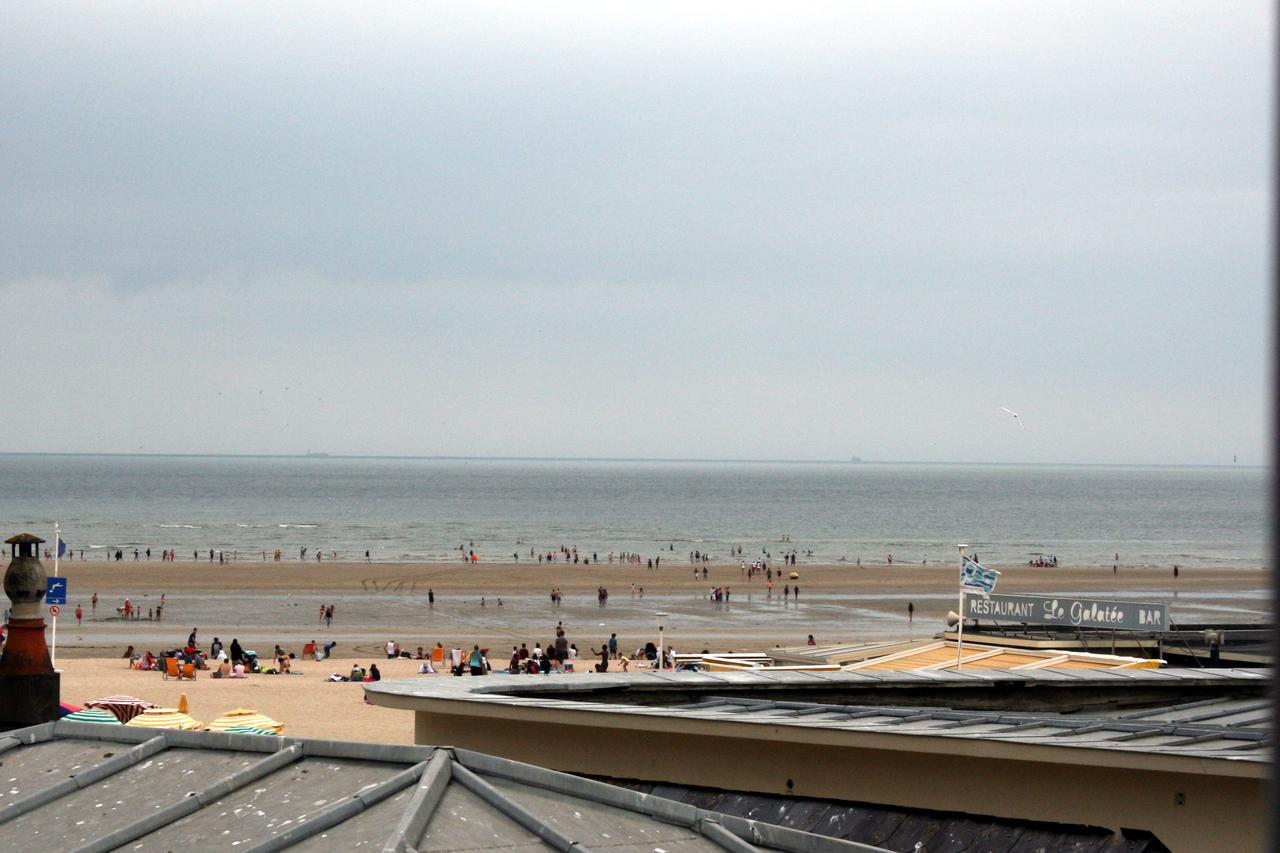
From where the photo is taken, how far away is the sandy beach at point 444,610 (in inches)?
1497

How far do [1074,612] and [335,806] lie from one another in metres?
21.9

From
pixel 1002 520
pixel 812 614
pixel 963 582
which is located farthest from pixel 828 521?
pixel 963 582

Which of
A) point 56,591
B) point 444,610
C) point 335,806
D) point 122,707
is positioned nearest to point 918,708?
point 335,806

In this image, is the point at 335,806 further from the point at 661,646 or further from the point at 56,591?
the point at 56,591

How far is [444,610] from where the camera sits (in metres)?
69.8

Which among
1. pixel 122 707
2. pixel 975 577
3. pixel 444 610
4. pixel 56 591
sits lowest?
pixel 444 610

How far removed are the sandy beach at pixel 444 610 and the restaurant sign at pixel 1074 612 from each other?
10468mm

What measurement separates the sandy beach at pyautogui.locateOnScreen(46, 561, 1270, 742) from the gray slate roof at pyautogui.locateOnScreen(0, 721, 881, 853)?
21.0m

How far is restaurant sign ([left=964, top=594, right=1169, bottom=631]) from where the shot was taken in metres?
24.7

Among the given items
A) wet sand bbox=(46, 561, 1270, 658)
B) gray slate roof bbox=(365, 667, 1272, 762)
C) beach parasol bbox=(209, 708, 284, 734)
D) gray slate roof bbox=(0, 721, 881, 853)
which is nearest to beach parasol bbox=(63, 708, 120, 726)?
beach parasol bbox=(209, 708, 284, 734)

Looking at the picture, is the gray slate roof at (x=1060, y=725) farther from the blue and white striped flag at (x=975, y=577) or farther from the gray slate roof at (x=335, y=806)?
the blue and white striped flag at (x=975, y=577)

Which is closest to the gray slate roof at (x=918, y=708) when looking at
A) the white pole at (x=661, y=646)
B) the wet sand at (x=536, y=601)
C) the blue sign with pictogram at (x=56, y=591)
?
the white pole at (x=661, y=646)

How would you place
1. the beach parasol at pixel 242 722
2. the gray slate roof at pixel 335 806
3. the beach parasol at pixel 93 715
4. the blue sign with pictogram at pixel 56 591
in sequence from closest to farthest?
the gray slate roof at pixel 335 806 → the beach parasol at pixel 93 715 → the beach parasol at pixel 242 722 → the blue sign with pictogram at pixel 56 591

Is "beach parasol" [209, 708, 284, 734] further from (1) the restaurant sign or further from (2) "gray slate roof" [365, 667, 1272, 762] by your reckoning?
(1) the restaurant sign
